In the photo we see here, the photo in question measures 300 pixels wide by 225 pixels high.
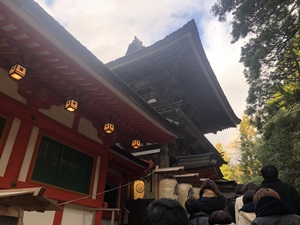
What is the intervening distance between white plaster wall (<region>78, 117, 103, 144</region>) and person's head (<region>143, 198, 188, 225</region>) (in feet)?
14.0

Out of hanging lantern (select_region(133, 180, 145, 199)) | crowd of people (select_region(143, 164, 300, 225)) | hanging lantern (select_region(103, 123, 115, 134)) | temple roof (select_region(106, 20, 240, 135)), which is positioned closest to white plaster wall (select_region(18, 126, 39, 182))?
hanging lantern (select_region(103, 123, 115, 134))

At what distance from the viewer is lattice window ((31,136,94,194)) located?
4.57 metres

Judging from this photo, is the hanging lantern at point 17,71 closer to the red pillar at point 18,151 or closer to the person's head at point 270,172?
the red pillar at point 18,151

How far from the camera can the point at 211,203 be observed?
3732mm

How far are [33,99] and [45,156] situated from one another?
3.81 feet

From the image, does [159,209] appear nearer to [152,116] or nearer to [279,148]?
[152,116]

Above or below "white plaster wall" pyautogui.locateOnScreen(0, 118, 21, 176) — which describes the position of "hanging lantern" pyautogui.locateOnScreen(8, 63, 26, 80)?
above

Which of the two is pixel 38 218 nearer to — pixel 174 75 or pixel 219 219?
pixel 219 219

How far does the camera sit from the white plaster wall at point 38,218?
4.11m

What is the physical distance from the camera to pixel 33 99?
14.6 ft

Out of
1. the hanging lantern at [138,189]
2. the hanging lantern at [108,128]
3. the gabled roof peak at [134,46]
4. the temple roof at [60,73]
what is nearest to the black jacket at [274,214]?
the temple roof at [60,73]

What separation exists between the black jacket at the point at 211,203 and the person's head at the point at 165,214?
2349mm

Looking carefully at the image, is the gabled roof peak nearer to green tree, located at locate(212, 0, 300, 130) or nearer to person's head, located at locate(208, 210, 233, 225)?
green tree, located at locate(212, 0, 300, 130)

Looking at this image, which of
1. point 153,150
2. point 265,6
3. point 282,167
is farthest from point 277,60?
point 153,150
